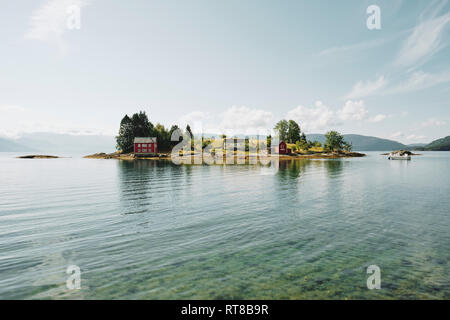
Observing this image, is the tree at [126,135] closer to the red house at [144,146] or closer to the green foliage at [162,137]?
the red house at [144,146]

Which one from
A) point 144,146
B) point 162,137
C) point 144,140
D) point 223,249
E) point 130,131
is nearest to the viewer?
point 223,249

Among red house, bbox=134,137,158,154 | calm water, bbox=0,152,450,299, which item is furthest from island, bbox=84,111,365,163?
calm water, bbox=0,152,450,299

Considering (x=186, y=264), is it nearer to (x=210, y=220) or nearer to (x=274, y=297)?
(x=274, y=297)

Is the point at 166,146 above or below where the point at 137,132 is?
below

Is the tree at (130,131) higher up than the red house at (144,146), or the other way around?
the tree at (130,131)

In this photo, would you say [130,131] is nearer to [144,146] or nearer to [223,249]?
[144,146]

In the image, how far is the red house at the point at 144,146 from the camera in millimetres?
167500

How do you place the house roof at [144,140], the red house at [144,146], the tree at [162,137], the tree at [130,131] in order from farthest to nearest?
1. the tree at [162,137]
2. the tree at [130,131]
3. the house roof at [144,140]
4. the red house at [144,146]

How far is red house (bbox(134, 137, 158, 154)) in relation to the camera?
16750 cm

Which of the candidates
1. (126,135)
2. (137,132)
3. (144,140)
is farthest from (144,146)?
(126,135)

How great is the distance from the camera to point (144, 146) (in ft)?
552

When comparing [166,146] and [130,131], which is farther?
[166,146]

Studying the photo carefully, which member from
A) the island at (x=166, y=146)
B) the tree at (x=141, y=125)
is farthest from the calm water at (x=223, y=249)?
the tree at (x=141, y=125)
